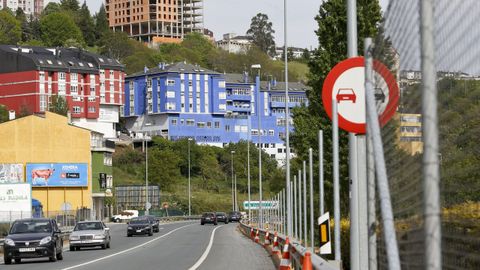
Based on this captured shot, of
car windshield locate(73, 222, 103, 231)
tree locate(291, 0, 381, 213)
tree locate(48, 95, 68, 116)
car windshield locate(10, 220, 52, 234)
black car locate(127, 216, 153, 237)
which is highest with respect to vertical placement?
tree locate(48, 95, 68, 116)

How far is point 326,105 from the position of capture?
1152 cm

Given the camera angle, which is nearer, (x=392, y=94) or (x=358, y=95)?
(x=392, y=94)

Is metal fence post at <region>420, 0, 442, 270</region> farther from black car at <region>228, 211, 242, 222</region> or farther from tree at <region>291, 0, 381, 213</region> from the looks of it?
black car at <region>228, 211, 242, 222</region>

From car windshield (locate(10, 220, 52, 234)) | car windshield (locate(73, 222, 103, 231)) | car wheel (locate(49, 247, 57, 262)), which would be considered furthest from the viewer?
car windshield (locate(73, 222, 103, 231))

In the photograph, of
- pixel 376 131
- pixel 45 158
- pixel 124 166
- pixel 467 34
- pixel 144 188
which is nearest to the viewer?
pixel 467 34

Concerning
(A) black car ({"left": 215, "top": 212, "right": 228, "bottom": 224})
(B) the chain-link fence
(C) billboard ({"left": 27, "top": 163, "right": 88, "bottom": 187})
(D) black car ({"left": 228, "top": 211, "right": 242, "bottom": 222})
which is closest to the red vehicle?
(B) the chain-link fence

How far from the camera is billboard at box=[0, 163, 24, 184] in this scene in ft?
372

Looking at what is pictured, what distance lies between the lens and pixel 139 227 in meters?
72.2

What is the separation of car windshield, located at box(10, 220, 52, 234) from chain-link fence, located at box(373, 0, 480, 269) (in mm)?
33495

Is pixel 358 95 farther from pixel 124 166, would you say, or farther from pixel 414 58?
pixel 124 166

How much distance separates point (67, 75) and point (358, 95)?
171m

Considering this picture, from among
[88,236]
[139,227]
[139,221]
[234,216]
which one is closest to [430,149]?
[88,236]

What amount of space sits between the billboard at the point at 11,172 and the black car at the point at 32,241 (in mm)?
75361

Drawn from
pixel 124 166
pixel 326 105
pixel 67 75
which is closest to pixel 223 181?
pixel 124 166
